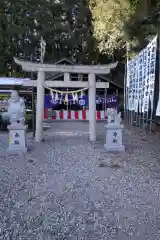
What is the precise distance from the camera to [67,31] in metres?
25.4

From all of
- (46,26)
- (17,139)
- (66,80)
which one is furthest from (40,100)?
(46,26)

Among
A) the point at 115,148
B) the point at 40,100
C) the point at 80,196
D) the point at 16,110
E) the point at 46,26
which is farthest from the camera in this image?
the point at 46,26

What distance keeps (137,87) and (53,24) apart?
13642 millimetres

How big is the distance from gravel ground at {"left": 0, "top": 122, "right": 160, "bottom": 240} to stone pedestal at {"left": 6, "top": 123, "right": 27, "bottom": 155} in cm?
29

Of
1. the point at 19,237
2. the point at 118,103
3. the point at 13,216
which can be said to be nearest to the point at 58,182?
the point at 13,216

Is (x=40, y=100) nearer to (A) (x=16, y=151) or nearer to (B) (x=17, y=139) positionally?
(B) (x=17, y=139)

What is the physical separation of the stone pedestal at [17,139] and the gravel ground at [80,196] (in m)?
0.29

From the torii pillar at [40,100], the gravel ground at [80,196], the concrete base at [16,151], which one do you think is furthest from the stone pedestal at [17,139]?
Result: the torii pillar at [40,100]

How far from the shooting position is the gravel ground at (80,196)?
331 centimetres

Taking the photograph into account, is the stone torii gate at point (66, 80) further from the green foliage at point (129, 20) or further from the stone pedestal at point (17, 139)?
the green foliage at point (129, 20)

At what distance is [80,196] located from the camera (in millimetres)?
4465

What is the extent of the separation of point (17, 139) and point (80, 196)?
3.98m

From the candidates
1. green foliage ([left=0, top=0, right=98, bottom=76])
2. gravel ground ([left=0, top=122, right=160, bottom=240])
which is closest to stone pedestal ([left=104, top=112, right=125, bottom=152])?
gravel ground ([left=0, top=122, right=160, bottom=240])

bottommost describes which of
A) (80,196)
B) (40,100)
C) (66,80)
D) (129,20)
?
(80,196)
